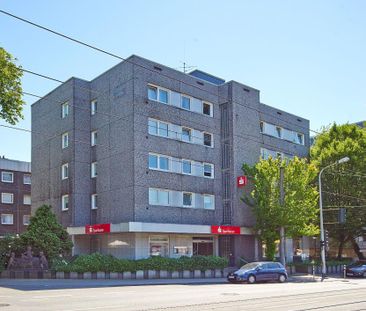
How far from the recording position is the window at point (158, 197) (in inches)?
1432

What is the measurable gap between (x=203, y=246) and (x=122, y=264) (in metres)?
10.5

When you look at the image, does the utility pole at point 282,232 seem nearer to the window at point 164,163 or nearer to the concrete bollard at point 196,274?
the concrete bollard at point 196,274

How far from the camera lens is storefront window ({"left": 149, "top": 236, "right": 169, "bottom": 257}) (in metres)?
36.8

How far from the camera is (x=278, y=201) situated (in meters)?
39.0

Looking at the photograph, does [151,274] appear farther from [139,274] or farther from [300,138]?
[300,138]

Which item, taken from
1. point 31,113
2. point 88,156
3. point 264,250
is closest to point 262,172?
point 264,250

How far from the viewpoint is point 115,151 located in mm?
37656

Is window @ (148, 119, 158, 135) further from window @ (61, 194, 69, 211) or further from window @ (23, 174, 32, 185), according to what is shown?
window @ (23, 174, 32, 185)

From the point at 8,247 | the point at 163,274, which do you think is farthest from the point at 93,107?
the point at 163,274

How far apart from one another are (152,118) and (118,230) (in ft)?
27.0

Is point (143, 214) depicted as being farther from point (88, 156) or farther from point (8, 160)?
point (8, 160)

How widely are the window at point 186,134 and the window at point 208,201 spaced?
4.49 meters

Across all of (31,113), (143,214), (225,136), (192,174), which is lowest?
(143,214)

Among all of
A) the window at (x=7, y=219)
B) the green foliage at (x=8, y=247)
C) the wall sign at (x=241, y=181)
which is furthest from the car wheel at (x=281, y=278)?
the window at (x=7, y=219)
